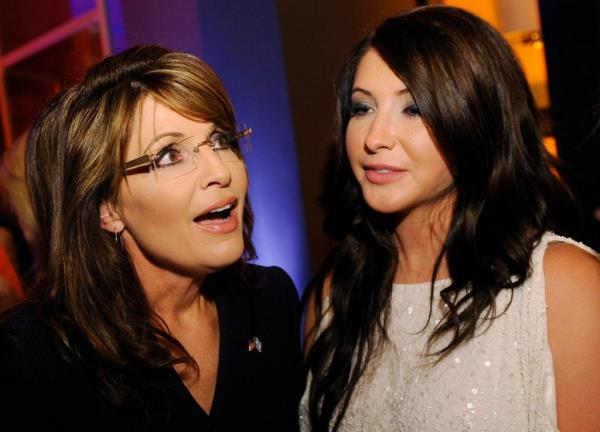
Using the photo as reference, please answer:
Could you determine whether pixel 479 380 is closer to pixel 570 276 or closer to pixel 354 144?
pixel 570 276

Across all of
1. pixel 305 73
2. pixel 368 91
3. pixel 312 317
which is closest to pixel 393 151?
pixel 368 91

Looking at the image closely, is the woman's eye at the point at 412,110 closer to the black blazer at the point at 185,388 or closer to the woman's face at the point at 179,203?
the woman's face at the point at 179,203

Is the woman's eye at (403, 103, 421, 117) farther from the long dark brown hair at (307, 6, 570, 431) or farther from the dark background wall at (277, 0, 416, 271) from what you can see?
the dark background wall at (277, 0, 416, 271)

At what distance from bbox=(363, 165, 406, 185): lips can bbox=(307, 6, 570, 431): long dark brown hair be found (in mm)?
144

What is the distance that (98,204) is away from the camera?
78.6 inches

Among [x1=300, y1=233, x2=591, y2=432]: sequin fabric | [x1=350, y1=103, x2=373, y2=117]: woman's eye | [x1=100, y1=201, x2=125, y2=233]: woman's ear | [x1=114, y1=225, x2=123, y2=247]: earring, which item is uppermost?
[x1=350, y1=103, x2=373, y2=117]: woman's eye

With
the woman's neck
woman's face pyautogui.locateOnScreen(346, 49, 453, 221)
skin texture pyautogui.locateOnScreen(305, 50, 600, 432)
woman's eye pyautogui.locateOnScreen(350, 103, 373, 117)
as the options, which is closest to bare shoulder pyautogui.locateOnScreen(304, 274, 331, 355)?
skin texture pyautogui.locateOnScreen(305, 50, 600, 432)

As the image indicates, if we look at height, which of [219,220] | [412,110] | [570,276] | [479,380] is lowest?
[479,380]

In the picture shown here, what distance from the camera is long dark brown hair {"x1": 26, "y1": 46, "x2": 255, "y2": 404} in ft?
6.26

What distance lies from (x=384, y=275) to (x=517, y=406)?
610 millimetres

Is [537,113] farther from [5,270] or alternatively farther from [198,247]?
[5,270]

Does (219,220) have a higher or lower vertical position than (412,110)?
lower

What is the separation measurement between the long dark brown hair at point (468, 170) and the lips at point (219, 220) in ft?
1.80

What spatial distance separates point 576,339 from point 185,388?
109 cm
